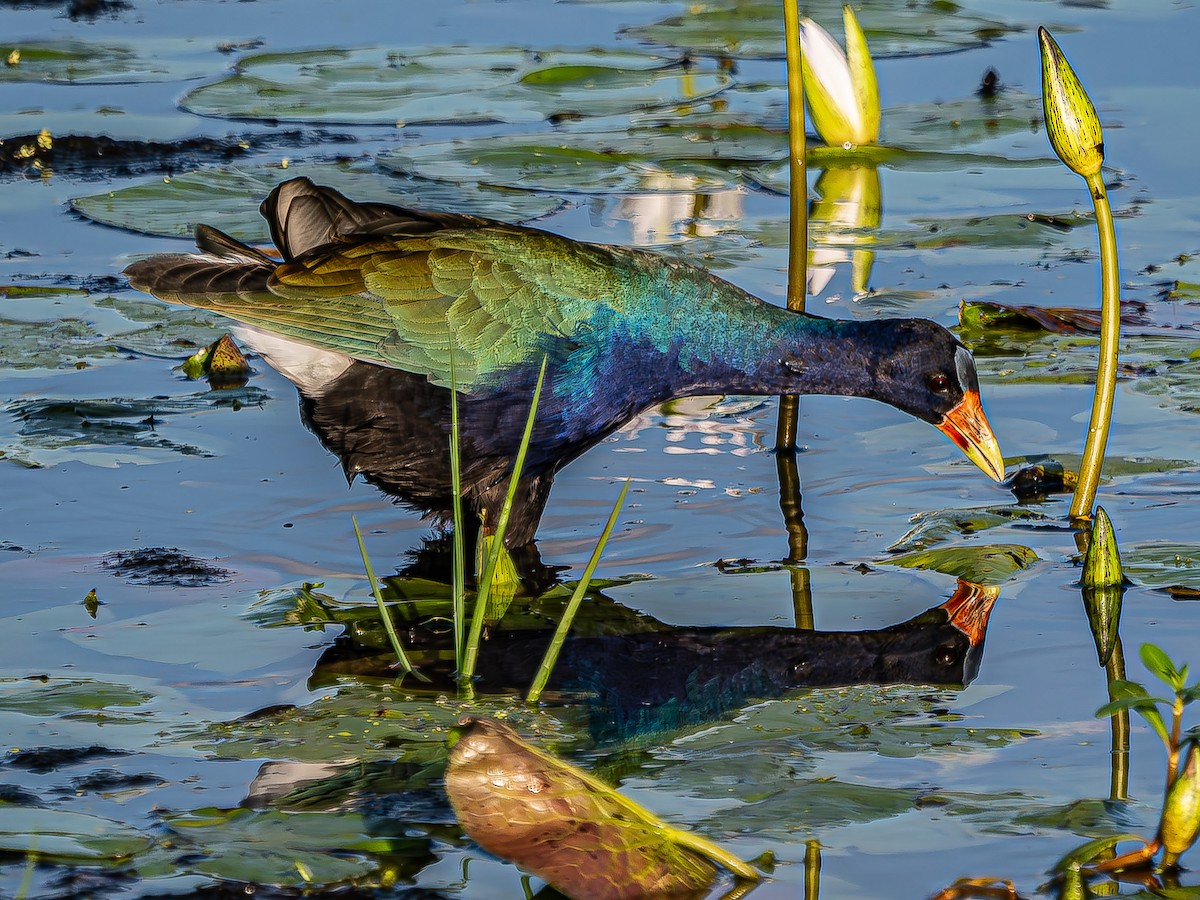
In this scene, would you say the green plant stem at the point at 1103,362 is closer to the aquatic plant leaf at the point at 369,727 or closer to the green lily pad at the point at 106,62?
the aquatic plant leaf at the point at 369,727

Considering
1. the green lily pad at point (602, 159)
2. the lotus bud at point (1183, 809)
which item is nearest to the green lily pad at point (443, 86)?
the green lily pad at point (602, 159)

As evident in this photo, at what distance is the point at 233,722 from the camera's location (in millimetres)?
3215

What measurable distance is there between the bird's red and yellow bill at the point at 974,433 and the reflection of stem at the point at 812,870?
1.91 metres

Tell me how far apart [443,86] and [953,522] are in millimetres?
5110

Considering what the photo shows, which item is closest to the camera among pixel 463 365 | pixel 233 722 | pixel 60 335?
pixel 233 722

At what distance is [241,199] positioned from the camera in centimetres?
688

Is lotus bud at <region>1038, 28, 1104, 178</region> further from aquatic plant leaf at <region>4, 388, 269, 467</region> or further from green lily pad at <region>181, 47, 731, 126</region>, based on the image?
green lily pad at <region>181, 47, 731, 126</region>

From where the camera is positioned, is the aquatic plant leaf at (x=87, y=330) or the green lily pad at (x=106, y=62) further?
the green lily pad at (x=106, y=62)

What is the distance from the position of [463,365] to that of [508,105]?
464cm

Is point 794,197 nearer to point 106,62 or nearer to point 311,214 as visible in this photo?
point 311,214

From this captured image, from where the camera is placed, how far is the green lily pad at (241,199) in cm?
656

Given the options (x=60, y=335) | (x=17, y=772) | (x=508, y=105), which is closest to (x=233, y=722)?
(x=17, y=772)

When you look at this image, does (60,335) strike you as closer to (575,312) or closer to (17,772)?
(575,312)

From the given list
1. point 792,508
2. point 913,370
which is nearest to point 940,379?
point 913,370
